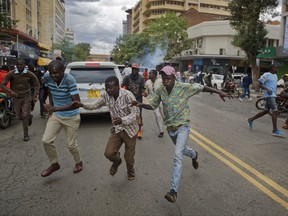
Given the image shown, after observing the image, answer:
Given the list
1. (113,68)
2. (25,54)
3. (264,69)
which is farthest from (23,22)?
(113,68)

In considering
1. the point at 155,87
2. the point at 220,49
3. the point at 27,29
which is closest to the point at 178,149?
the point at 155,87

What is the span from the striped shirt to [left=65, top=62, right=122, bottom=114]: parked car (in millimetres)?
3657

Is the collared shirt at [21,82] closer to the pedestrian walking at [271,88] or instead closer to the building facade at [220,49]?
the pedestrian walking at [271,88]

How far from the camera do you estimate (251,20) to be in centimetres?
2386

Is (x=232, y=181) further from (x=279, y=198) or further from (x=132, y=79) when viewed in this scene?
(x=132, y=79)

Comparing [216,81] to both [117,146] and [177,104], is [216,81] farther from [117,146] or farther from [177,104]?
[177,104]

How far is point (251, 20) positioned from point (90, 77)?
19611mm

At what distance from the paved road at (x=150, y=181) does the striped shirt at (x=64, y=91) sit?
98 cm

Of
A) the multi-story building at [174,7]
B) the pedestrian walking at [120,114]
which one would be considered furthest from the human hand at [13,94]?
the multi-story building at [174,7]

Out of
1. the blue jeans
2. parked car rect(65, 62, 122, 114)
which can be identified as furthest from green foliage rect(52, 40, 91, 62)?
the blue jeans

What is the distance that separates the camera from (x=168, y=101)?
3826 mm

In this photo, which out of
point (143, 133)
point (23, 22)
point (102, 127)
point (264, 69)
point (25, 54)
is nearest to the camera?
point (143, 133)

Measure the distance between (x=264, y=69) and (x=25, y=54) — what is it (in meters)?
28.6

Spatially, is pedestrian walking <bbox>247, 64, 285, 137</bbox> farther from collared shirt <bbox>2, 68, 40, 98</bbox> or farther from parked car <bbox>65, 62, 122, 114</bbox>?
collared shirt <bbox>2, 68, 40, 98</bbox>
